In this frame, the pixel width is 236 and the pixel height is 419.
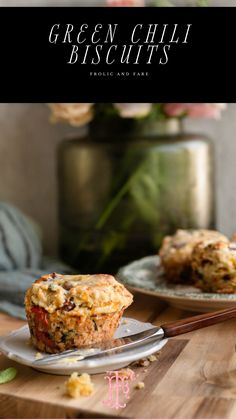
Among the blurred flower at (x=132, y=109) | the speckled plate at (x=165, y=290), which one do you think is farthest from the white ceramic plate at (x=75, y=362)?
the blurred flower at (x=132, y=109)

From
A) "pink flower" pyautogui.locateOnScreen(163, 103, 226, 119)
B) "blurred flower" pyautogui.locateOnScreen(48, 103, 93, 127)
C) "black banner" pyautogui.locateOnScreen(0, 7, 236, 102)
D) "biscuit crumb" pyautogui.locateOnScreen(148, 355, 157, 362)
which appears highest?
"black banner" pyautogui.locateOnScreen(0, 7, 236, 102)

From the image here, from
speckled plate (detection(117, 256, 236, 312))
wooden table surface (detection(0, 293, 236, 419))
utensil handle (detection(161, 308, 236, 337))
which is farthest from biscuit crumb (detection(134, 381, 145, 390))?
speckled plate (detection(117, 256, 236, 312))

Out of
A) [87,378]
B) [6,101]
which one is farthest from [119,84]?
[87,378]

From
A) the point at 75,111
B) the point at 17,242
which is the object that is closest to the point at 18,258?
the point at 17,242

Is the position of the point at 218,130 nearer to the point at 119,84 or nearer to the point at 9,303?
the point at 119,84

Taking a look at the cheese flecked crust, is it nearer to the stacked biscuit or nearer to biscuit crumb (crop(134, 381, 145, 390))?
biscuit crumb (crop(134, 381, 145, 390))

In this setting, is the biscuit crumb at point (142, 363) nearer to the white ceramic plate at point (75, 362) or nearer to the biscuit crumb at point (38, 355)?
the white ceramic plate at point (75, 362)
